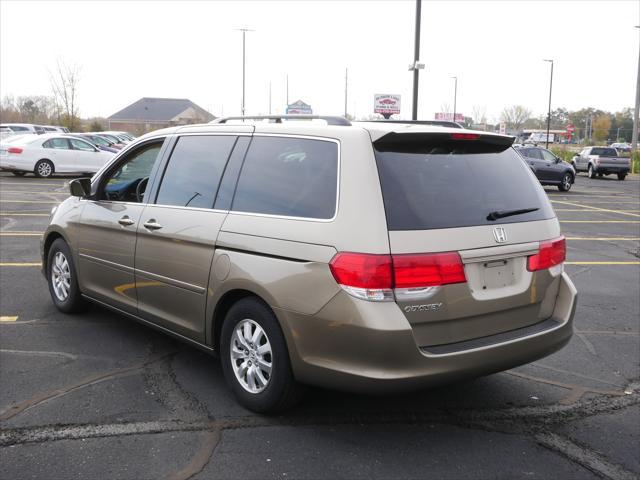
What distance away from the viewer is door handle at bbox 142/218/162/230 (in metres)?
4.57

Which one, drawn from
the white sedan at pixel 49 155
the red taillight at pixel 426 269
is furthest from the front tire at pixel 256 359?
the white sedan at pixel 49 155

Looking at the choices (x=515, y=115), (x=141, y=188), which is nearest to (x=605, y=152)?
(x=141, y=188)

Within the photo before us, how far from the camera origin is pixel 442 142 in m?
3.79

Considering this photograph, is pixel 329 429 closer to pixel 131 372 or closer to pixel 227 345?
pixel 227 345

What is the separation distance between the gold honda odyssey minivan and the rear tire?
66.6ft

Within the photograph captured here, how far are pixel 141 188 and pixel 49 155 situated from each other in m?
19.8

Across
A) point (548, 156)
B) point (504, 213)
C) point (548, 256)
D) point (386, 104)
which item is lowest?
point (548, 256)

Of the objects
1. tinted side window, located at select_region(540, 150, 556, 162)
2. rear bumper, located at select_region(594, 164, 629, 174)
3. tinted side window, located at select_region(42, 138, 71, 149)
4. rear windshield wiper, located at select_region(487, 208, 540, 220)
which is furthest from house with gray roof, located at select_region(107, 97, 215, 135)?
rear windshield wiper, located at select_region(487, 208, 540, 220)

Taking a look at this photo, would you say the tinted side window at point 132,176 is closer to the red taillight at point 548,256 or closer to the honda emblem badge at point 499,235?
the honda emblem badge at point 499,235

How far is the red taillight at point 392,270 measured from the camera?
3.29m

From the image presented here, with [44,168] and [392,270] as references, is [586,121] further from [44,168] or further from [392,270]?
[392,270]

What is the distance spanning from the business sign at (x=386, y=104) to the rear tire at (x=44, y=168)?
1398 cm

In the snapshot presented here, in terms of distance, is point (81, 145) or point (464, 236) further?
point (81, 145)

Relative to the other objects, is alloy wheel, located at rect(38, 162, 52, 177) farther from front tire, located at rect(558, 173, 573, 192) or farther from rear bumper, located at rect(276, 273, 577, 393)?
rear bumper, located at rect(276, 273, 577, 393)
